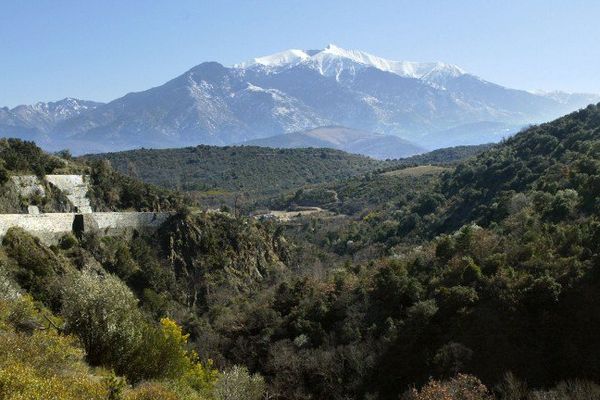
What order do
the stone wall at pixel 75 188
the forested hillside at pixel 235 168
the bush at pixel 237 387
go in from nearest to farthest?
Answer: the bush at pixel 237 387, the stone wall at pixel 75 188, the forested hillside at pixel 235 168

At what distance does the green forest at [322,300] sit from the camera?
2183cm

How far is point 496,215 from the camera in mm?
50781

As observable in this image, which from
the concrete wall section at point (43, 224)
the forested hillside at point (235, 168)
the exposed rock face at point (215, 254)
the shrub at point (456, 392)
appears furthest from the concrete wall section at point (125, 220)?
the forested hillside at point (235, 168)

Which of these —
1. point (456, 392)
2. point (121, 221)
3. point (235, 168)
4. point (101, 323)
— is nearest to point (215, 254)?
point (121, 221)

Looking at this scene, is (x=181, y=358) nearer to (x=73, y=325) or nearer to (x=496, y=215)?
(x=73, y=325)

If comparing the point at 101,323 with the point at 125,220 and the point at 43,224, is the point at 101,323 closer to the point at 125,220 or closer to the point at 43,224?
the point at 43,224

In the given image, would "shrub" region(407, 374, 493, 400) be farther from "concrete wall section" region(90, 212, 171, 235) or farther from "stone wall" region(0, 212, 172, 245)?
"concrete wall section" region(90, 212, 171, 235)

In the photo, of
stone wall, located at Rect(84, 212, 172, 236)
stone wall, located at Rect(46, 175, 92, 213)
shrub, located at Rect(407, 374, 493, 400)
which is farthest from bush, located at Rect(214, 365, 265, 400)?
stone wall, located at Rect(46, 175, 92, 213)

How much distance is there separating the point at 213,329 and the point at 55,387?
2937 centimetres

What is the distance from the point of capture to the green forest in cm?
2183

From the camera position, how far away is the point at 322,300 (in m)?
39.5

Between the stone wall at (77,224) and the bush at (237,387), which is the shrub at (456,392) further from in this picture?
the stone wall at (77,224)

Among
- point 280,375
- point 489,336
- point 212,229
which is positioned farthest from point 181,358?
point 212,229

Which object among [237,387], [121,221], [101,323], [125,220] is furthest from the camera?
[125,220]
